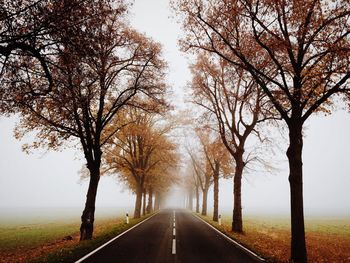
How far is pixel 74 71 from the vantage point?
1074cm

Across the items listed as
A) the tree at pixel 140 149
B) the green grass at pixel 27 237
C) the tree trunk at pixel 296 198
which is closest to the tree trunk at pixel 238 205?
the tree trunk at pixel 296 198

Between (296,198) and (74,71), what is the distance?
32.1ft

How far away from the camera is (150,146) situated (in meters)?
30.9

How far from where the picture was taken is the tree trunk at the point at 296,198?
33.6 ft

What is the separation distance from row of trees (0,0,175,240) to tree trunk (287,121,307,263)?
8.12 meters

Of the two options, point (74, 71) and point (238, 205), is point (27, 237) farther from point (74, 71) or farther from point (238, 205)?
point (74, 71)

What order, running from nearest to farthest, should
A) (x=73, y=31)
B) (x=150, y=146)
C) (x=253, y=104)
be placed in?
(x=73, y=31) → (x=253, y=104) → (x=150, y=146)

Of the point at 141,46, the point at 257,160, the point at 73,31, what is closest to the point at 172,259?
the point at 73,31

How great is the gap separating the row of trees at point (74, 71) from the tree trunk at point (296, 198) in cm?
812

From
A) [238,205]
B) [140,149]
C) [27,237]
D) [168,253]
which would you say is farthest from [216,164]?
[168,253]

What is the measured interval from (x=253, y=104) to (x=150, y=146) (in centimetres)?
1476

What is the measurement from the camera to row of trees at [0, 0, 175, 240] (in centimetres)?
780

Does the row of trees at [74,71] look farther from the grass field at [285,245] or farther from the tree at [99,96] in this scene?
the grass field at [285,245]

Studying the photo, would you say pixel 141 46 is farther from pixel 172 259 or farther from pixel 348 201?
pixel 348 201
